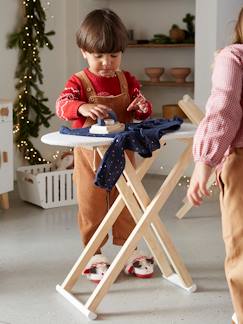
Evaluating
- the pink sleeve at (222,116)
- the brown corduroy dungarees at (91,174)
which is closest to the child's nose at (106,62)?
the brown corduroy dungarees at (91,174)

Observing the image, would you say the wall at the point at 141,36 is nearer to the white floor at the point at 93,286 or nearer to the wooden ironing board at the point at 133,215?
the white floor at the point at 93,286

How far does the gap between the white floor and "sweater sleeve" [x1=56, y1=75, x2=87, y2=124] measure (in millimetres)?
661

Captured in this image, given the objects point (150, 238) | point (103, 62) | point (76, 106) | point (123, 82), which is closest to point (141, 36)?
point (123, 82)

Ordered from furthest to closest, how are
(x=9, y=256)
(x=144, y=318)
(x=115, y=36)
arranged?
(x=9, y=256) → (x=115, y=36) → (x=144, y=318)

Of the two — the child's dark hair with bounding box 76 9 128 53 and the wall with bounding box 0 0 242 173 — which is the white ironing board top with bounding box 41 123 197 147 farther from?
the wall with bounding box 0 0 242 173

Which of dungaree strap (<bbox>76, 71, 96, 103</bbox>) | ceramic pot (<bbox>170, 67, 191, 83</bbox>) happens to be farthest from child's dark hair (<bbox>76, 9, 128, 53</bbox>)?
ceramic pot (<bbox>170, 67, 191, 83</bbox>)

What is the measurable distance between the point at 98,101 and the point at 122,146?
1.36ft

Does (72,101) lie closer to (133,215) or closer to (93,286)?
(133,215)

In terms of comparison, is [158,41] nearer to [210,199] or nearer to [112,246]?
[210,199]

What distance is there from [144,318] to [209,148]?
3.09 feet

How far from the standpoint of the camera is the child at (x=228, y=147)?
5.01ft

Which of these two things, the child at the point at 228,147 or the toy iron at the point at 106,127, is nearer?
the child at the point at 228,147

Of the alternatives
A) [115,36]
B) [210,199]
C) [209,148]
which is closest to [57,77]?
[210,199]

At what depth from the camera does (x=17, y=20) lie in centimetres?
438
